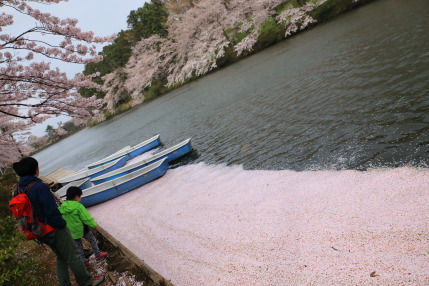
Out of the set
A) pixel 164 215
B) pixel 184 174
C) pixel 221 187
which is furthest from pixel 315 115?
pixel 164 215

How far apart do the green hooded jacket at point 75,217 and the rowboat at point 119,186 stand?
5.75 meters

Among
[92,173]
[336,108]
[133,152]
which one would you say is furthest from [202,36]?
[336,108]

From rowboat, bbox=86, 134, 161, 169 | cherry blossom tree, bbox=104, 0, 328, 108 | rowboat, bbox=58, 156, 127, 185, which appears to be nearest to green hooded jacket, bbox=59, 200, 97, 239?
rowboat, bbox=58, 156, 127, 185

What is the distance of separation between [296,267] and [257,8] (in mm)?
34111

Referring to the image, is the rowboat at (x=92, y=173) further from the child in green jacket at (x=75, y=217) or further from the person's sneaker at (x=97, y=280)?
the person's sneaker at (x=97, y=280)

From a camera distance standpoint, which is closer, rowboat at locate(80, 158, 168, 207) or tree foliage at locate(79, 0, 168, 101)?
rowboat at locate(80, 158, 168, 207)

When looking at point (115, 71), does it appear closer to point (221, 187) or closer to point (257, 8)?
point (257, 8)

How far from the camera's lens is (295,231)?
5.04 m

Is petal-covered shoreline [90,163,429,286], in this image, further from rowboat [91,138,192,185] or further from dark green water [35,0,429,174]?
rowboat [91,138,192,185]

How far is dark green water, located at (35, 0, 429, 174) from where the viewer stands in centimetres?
705

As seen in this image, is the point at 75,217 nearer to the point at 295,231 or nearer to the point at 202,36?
the point at 295,231

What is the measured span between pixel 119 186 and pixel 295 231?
27.3 ft

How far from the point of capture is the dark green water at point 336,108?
7055mm

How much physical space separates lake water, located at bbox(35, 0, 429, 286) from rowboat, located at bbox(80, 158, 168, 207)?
410mm
